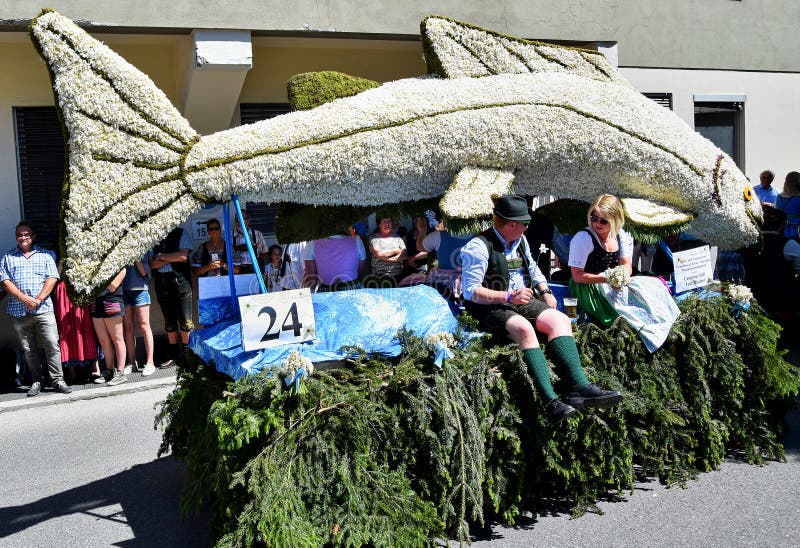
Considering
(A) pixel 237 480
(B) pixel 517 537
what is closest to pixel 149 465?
(A) pixel 237 480

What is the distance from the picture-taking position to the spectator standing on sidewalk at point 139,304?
27.0 ft

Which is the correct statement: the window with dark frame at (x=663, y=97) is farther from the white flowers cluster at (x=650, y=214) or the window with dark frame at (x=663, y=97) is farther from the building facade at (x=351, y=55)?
the white flowers cluster at (x=650, y=214)

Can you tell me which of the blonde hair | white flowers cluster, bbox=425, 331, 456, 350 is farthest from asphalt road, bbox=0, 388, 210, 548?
the blonde hair

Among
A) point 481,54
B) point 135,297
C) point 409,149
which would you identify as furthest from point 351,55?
point 409,149

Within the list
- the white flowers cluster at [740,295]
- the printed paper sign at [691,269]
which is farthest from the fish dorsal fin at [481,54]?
the white flowers cluster at [740,295]

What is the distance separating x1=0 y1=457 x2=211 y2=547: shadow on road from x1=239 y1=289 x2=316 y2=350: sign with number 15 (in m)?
1.15

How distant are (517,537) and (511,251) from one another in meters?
1.66

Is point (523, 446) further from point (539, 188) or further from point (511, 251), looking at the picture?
point (539, 188)

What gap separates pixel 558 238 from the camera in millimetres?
7387

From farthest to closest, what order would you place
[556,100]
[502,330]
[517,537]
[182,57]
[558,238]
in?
[182,57] → [558,238] → [556,100] → [502,330] → [517,537]

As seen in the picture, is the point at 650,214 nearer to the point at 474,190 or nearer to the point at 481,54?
the point at 474,190

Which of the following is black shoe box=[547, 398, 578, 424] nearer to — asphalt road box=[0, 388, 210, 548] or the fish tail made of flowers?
asphalt road box=[0, 388, 210, 548]

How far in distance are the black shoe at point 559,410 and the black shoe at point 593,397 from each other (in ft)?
0.29

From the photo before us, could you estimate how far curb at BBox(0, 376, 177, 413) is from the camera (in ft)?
24.4
